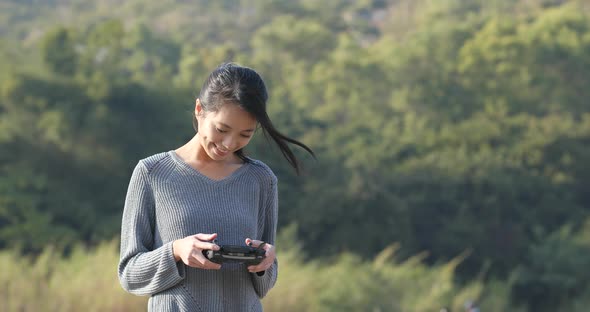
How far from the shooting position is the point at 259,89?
2111mm

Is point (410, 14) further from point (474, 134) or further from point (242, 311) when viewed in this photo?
point (242, 311)

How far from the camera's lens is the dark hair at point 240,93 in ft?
6.84

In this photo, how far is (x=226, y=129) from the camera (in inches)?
82.1

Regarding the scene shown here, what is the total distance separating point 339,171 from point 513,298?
421cm

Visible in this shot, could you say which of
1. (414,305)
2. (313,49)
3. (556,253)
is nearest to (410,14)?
(313,49)

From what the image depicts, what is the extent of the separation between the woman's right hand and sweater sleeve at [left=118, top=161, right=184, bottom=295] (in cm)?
6

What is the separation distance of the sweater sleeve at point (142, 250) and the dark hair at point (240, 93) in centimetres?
19

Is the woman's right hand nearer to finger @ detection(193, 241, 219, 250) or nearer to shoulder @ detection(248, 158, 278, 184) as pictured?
finger @ detection(193, 241, 219, 250)

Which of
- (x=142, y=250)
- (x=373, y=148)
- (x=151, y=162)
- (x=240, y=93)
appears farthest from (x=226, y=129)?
(x=373, y=148)

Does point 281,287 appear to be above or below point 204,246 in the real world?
above

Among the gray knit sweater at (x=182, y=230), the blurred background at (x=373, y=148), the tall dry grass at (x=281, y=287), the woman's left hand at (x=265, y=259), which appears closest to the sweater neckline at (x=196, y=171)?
→ the gray knit sweater at (x=182, y=230)

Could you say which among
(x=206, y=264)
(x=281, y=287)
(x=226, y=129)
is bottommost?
(x=206, y=264)

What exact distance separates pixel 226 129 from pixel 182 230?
8.4 inches

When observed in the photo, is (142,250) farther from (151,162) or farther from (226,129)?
(226,129)
